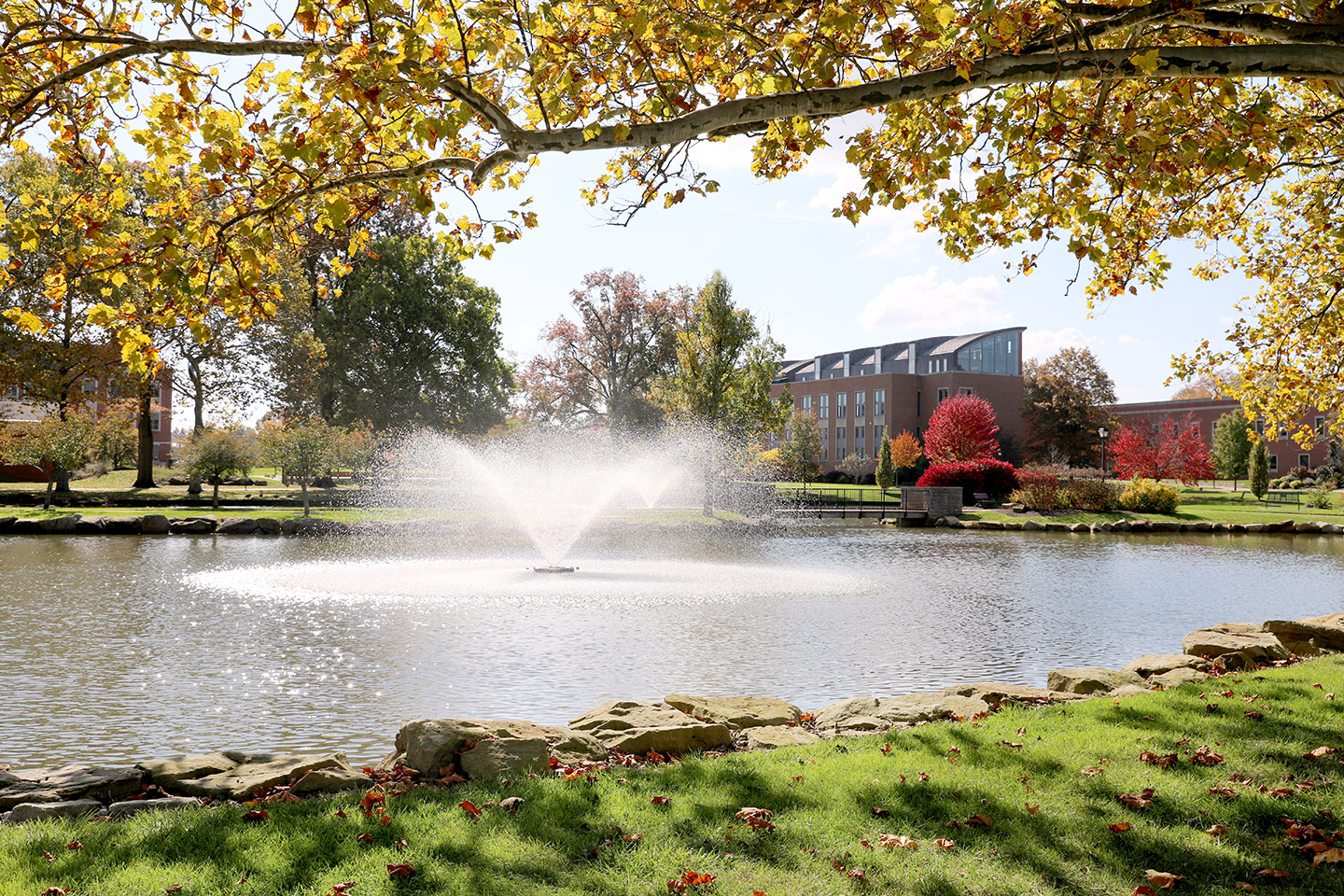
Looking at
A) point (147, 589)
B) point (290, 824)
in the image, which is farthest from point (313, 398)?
point (290, 824)

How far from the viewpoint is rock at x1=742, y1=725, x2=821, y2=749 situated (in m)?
6.68

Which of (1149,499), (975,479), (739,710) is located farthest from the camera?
(975,479)

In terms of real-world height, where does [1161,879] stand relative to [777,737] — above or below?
above

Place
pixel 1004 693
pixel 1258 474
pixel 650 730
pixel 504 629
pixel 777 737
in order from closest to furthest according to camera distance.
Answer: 1. pixel 650 730
2. pixel 777 737
3. pixel 1004 693
4. pixel 504 629
5. pixel 1258 474

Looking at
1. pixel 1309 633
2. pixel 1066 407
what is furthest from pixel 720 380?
pixel 1066 407

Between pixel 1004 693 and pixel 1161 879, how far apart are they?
4128mm

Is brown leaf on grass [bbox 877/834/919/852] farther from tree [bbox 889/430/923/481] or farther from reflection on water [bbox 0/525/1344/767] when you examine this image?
tree [bbox 889/430/923/481]

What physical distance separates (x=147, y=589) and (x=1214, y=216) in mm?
17832

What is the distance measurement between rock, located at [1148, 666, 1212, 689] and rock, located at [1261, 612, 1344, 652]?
101 inches

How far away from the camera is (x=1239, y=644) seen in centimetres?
988

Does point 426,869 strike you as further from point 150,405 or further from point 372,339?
point 372,339

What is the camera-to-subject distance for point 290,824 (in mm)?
4770

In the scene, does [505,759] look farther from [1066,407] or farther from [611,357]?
[1066,407]

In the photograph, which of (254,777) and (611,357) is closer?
(254,777)
